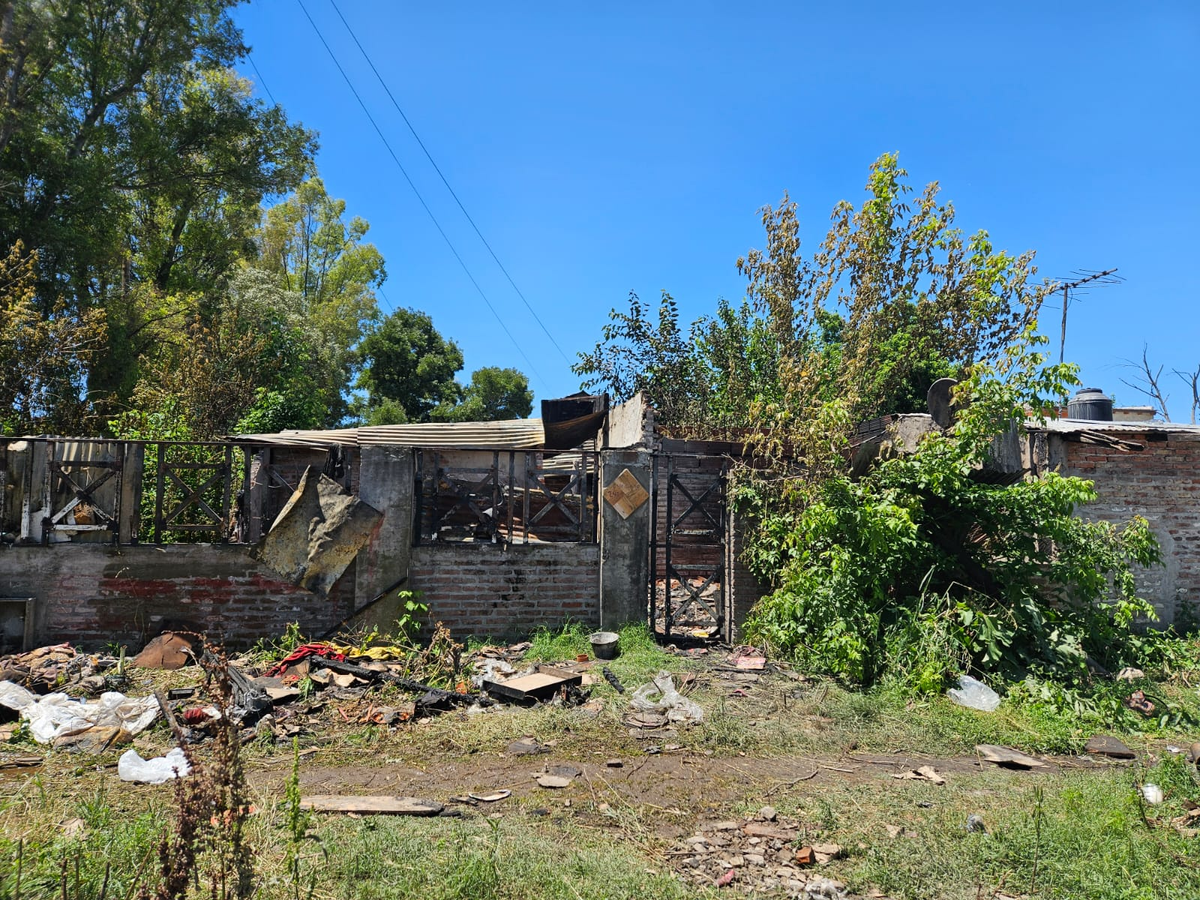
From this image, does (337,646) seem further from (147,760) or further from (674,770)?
(674,770)

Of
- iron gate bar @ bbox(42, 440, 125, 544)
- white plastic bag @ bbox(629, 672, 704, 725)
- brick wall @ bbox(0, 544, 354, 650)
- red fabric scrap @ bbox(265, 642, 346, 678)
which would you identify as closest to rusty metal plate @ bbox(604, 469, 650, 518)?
white plastic bag @ bbox(629, 672, 704, 725)

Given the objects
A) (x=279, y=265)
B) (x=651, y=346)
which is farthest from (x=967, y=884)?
(x=279, y=265)

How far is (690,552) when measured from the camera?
11.5 meters

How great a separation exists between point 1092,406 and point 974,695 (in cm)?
726

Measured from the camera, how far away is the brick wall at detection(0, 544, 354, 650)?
812 centimetres

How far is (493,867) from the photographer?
374cm

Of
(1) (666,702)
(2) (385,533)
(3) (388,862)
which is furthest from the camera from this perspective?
(2) (385,533)

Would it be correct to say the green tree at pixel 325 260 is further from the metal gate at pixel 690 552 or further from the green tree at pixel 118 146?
the metal gate at pixel 690 552

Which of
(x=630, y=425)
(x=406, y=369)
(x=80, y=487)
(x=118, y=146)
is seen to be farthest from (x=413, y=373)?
(x=80, y=487)

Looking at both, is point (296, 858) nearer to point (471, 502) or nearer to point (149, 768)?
point (149, 768)

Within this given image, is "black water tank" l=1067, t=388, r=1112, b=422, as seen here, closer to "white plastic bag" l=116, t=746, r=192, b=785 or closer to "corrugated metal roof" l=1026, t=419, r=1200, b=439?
"corrugated metal roof" l=1026, t=419, r=1200, b=439

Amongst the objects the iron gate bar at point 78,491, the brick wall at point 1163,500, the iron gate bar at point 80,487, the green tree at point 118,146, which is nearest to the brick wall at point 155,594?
the iron gate bar at point 78,491

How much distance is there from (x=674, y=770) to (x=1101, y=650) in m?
5.27

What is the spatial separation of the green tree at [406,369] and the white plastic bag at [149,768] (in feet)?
78.2
